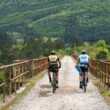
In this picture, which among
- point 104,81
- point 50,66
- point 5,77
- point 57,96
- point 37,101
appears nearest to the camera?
point 5,77

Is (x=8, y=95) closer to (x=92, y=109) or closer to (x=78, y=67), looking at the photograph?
(x=92, y=109)

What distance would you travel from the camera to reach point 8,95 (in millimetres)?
19703

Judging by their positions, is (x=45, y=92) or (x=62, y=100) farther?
(x=45, y=92)

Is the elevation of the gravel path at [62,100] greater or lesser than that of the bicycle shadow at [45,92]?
greater

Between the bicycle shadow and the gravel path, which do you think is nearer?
the gravel path

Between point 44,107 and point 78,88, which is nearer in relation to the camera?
point 44,107

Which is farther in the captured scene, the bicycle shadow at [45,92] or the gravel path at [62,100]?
the bicycle shadow at [45,92]

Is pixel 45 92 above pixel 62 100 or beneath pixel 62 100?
beneath

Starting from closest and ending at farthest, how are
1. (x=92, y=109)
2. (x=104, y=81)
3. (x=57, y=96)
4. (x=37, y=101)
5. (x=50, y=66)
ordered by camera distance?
(x=92, y=109)
(x=37, y=101)
(x=57, y=96)
(x=50, y=66)
(x=104, y=81)

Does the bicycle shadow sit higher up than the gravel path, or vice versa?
the gravel path

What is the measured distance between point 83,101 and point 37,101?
1664 millimetres

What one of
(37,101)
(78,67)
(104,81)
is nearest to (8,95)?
(37,101)

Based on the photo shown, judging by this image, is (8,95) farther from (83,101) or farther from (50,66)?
(50,66)

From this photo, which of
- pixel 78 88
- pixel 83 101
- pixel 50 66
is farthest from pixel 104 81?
pixel 83 101
